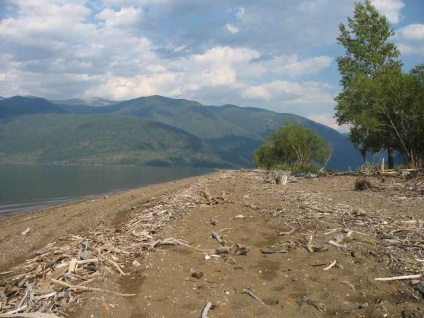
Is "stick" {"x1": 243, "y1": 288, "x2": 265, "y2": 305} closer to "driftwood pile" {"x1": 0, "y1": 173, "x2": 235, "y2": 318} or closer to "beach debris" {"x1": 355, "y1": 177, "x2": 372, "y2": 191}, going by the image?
"driftwood pile" {"x1": 0, "y1": 173, "x2": 235, "y2": 318}

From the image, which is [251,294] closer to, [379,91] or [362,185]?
[362,185]

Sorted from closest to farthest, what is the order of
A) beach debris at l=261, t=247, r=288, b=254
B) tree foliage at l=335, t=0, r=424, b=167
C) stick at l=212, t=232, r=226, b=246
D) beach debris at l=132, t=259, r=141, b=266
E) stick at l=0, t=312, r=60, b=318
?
stick at l=0, t=312, r=60, b=318
beach debris at l=132, t=259, r=141, b=266
beach debris at l=261, t=247, r=288, b=254
stick at l=212, t=232, r=226, b=246
tree foliage at l=335, t=0, r=424, b=167

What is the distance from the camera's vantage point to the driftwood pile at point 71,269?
812 centimetres

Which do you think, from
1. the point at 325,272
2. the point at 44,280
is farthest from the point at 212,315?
the point at 44,280

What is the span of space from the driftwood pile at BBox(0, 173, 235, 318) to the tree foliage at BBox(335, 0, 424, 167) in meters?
24.2

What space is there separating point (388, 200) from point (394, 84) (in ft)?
58.2

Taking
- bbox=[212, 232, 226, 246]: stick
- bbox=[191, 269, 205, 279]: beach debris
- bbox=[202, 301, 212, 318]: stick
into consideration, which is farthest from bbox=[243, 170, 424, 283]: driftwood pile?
bbox=[202, 301, 212, 318]: stick

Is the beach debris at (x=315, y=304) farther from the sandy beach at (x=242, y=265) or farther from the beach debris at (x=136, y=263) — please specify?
the beach debris at (x=136, y=263)

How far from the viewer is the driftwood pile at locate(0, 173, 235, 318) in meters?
8.12

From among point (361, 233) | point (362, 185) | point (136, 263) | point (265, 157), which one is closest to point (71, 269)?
point (136, 263)

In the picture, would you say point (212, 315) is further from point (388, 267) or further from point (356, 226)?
point (356, 226)

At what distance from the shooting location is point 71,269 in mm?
9586

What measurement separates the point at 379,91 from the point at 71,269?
95.0 ft

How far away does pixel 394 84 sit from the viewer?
1233 inches
